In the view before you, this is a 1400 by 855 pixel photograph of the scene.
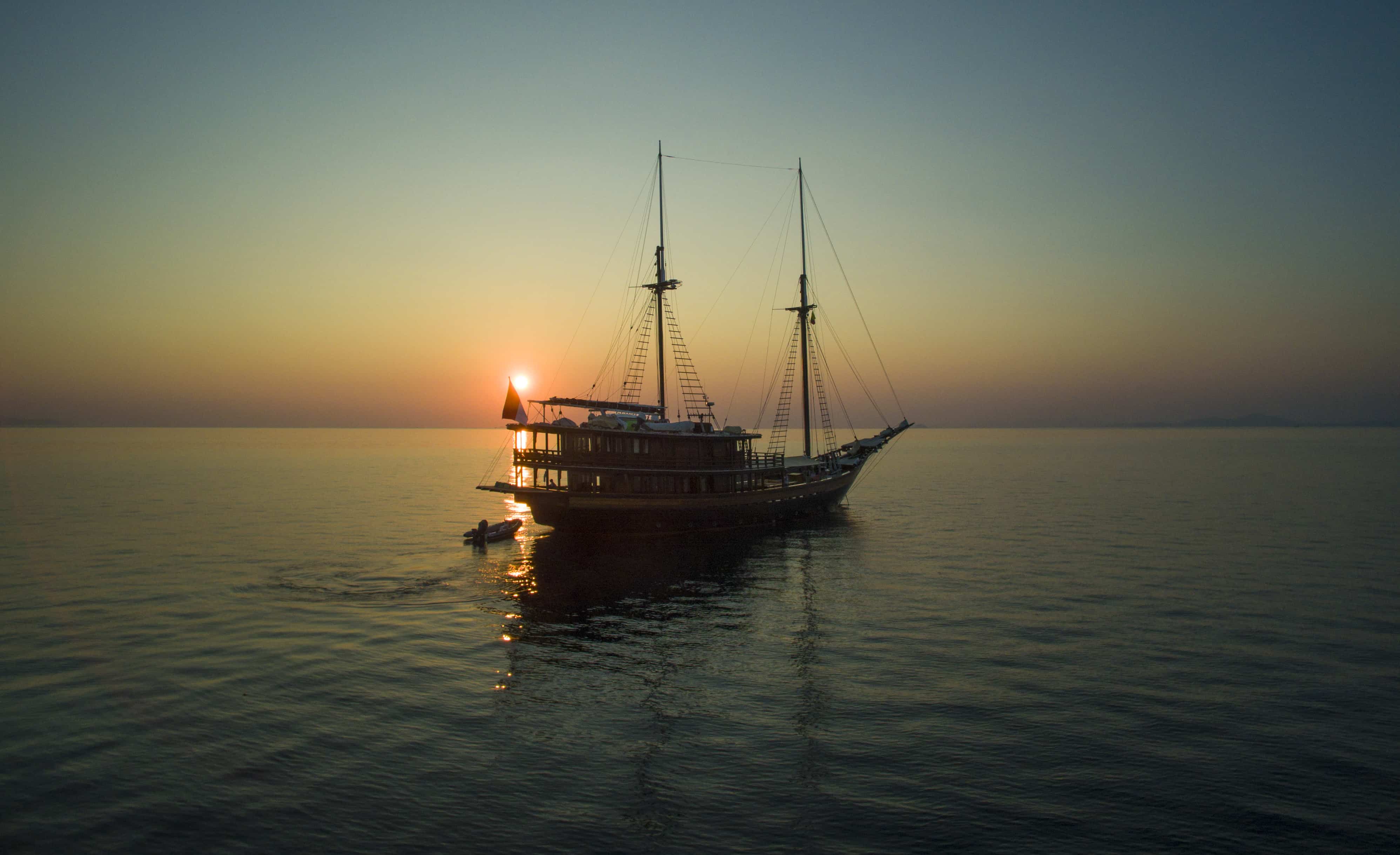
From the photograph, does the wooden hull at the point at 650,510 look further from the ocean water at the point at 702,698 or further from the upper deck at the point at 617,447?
the ocean water at the point at 702,698

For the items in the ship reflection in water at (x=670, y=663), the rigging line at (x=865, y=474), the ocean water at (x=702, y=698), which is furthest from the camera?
the rigging line at (x=865, y=474)

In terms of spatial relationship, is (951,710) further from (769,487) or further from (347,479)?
(347,479)

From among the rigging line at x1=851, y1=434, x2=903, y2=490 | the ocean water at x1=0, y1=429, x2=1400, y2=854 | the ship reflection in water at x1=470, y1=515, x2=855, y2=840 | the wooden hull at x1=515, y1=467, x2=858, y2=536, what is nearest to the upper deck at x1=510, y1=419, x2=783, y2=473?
the wooden hull at x1=515, y1=467, x2=858, y2=536

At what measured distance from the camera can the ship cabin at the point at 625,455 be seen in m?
48.4

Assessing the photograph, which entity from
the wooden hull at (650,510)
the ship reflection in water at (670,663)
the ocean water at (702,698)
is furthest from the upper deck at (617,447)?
the ship reflection in water at (670,663)

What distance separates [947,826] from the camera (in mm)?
14164

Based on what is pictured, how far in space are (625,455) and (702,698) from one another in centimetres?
2953

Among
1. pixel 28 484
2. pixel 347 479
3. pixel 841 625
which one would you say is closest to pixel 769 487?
pixel 841 625

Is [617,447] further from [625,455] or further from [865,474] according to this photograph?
[865,474]

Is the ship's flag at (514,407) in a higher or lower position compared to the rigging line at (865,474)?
higher

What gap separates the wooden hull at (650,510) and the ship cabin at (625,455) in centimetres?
61

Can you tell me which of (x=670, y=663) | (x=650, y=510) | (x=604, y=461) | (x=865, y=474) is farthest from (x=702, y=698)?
(x=865, y=474)

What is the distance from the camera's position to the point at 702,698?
20828 mm

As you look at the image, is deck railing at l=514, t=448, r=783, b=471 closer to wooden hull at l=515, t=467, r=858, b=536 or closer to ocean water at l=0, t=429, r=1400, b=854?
wooden hull at l=515, t=467, r=858, b=536
